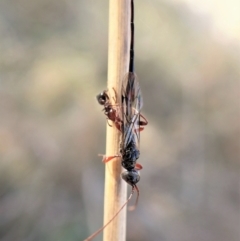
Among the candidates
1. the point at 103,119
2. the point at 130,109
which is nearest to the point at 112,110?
the point at 130,109

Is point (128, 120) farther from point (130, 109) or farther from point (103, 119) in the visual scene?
point (103, 119)

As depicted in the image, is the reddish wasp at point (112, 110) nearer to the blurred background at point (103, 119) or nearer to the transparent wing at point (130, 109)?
the transparent wing at point (130, 109)

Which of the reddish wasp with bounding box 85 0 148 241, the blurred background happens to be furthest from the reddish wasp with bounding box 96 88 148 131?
the blurred background

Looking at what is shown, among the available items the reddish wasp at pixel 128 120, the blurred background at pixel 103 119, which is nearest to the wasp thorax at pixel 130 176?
the reddish wasp at pixel 128 120

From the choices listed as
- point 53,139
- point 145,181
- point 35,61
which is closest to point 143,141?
point 145,181

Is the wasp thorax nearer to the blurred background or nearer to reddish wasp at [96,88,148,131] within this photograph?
reddish wasp at [96,88,148,131]

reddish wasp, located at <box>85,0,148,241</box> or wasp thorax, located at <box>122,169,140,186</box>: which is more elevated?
reddish wasp, located at <box>85,0,148,241</box>

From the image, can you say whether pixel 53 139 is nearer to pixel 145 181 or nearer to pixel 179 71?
pixel 145 181
